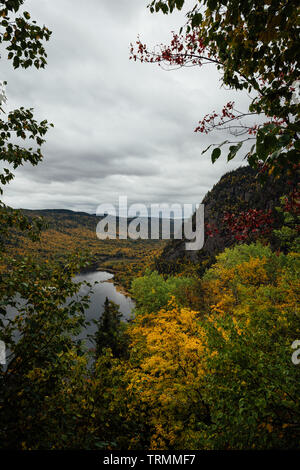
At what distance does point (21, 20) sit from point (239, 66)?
3.83 m

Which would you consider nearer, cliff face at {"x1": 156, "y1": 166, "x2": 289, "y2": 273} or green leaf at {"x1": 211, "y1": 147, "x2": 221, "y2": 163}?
green leaf at {"x1": 211, "y1": 147, "x2": 221, "y2": 163}

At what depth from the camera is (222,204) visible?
428 feet

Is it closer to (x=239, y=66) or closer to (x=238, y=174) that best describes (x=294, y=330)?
(x=239, y=66)

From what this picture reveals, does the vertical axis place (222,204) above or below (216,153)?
above

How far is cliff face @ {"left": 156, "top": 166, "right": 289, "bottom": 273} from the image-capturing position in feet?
327

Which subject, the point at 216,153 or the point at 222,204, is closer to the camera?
the point at 216,153

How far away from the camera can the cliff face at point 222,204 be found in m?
99.7

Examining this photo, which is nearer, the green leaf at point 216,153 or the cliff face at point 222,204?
the green leaf at point 216,153

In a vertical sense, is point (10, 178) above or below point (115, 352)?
above
